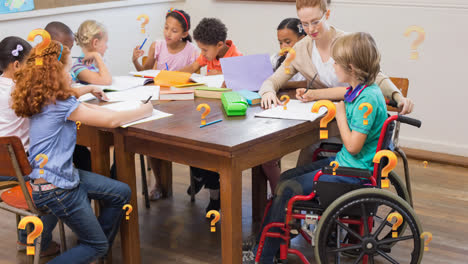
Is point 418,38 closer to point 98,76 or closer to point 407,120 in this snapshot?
point 407,120

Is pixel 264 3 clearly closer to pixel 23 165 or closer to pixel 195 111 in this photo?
pixel 195 111

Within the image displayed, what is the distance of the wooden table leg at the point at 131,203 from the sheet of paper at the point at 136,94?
36 centimetres

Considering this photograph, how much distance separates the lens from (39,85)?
7.32ft

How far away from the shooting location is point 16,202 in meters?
2.43

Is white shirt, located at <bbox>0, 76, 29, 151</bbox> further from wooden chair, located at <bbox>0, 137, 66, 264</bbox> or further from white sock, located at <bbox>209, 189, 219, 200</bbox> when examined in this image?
white sock, located at <bbox>209, 189, 219, 200</bbox>

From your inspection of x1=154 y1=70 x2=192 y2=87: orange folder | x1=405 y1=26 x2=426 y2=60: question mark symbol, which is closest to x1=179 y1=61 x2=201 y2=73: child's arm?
x1=154 y1=70 x2=192 y2=87: orange folder

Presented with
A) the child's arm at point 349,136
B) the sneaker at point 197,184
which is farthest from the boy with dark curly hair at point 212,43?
the child's arm at point 349,136

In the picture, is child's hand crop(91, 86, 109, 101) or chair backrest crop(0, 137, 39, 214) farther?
child's hand crop(91, 86, 109, 101)

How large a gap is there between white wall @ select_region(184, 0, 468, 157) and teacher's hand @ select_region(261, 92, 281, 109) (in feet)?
6.36

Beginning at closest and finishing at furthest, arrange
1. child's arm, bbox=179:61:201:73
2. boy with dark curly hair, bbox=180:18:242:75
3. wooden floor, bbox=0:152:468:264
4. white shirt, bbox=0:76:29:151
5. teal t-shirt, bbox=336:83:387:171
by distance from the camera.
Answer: teal t-shirt, bbox=336:83:387:171 → white shirt, bbox=0:76:29:151 → wooden floor, bbox=0:152:468:264 → boy with dark curly hair, bbox=180:18:242:75 → child's arm, bbox=179:61:201:73

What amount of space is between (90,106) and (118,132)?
6.0 inches

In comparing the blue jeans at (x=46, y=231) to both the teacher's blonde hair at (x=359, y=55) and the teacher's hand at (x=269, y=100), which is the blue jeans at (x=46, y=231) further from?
the teacher's blonde hair at (x=359, y=55)

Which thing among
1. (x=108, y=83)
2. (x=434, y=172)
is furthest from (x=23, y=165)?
(x=434, y=172)

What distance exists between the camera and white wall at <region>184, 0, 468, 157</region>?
13.6 ft
